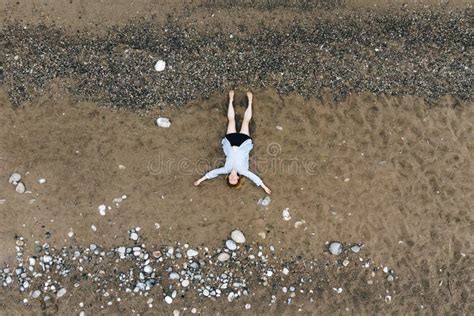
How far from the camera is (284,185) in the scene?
7.77m

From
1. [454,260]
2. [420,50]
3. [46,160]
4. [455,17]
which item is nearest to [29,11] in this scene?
[46,160]

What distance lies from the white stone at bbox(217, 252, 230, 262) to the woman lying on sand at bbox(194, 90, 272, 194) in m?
1.23

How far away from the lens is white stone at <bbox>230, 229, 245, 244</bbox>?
7.67m

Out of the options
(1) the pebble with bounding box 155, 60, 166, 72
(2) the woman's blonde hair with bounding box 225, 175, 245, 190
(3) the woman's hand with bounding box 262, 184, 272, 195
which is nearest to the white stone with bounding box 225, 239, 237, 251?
(2) the woman's blonde hair with bounding box 225, 175, 245, 190

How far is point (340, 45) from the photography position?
7.89 meters

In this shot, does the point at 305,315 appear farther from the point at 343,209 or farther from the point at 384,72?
the point at 384,72

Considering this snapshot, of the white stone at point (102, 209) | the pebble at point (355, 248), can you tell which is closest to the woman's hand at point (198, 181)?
the white stone at point (102, 209)

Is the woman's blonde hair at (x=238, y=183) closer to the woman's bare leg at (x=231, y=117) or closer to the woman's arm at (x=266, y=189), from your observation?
the woman's arm at (x=266, y=189)

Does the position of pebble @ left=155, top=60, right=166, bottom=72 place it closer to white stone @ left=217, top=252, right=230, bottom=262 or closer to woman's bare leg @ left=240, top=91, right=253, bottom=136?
woman's bare leg @ left=240, top=91, right=253, bottom=136

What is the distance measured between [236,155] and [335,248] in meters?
2.35

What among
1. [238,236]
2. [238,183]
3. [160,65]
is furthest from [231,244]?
[160,65]

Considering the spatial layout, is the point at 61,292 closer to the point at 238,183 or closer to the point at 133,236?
the point at 133,236

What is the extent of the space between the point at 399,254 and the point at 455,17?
4.34m

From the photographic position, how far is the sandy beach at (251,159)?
7.67 metres
